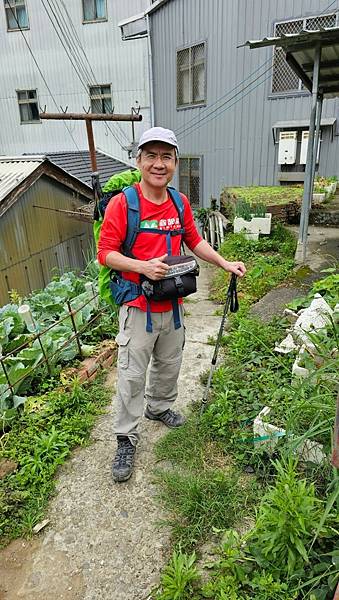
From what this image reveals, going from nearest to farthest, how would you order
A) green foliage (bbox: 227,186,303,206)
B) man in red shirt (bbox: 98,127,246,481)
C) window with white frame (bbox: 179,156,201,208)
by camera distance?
man in red shirt (bbox: 98,127,246,481) < green foliage (bbox: 227,186,303,206) < window with white frame (bbox: 179,156,201,208)

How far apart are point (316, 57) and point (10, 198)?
5.50 meters

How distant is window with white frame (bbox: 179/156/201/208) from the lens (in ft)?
37.1

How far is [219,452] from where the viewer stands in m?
2.35

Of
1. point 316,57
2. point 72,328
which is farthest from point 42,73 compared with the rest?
point 72,328

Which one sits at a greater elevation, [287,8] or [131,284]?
[287,8]

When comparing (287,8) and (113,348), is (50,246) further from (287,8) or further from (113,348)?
(287,8)

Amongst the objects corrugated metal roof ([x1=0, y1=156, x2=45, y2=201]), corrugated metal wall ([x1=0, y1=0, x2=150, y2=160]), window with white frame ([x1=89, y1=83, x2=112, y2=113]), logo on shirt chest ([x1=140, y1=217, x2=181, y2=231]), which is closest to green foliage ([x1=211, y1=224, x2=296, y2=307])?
logo on shirt chest ([x1=140, y1=217, x2=181, y2=231])

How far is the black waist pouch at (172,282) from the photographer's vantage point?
204cm

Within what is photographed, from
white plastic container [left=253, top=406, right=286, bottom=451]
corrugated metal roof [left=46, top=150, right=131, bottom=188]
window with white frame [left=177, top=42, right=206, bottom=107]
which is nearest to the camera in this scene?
white plastic container [left=253, top=406, right=286, bottom=451]

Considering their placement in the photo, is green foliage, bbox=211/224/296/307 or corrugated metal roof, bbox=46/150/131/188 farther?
corrugated metal roof, bbox=46/150/131/188

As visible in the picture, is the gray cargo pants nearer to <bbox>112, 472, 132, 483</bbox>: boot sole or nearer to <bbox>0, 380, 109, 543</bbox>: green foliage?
<bbox>112, 472, 132, 483</bbox>: boot sole

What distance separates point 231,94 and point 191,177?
2.57 metres

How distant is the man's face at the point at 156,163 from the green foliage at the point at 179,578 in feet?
5.77

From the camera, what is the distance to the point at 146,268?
1.95m
